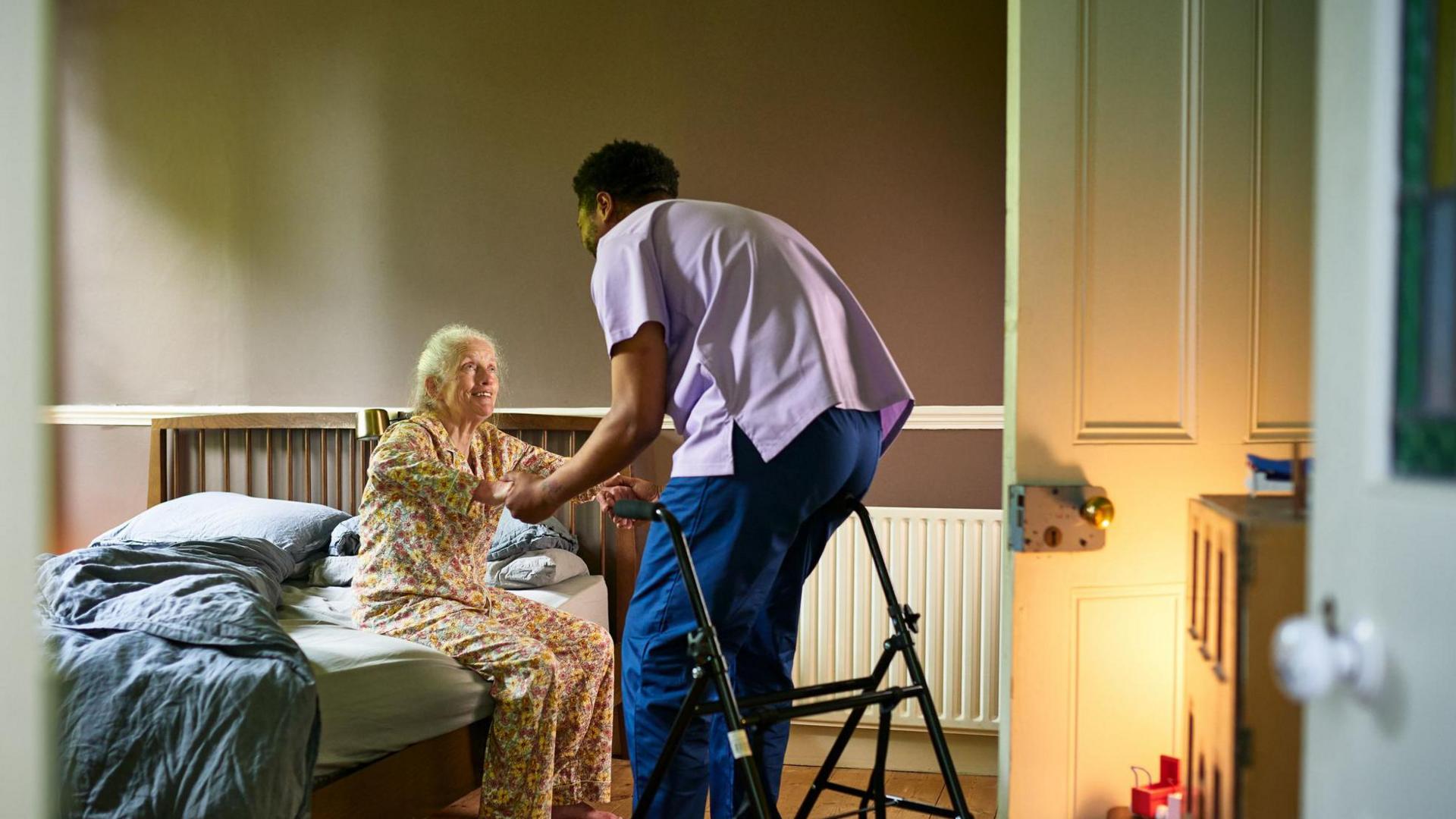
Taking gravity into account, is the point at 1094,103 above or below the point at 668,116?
below

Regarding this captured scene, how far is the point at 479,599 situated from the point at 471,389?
48 cm

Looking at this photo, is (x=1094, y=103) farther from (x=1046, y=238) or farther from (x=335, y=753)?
(x=335, y=753)

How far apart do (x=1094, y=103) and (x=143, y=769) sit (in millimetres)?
1786

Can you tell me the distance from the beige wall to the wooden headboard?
0.15m

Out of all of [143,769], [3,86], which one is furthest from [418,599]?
[3,86]

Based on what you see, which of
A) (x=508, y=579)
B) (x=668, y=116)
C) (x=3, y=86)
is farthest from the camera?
(x=668, y=116)

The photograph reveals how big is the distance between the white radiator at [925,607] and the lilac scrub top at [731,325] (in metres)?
1.23

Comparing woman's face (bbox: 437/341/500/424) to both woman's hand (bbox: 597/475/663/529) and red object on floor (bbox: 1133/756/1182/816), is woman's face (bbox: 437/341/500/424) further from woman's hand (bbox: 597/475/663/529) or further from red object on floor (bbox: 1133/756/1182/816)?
red object on floor (bbox: 1133/756/1182/816)

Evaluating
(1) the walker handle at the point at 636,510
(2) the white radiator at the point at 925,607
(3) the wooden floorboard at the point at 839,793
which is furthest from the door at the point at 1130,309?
(2) the white radiator at the point at 925,607

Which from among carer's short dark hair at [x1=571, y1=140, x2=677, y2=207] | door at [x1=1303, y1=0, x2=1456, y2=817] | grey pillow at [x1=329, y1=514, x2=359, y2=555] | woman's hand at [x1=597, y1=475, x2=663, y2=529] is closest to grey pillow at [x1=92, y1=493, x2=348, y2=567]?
grey pillow at [x1=329, y1=514, x2=359, y2=555]

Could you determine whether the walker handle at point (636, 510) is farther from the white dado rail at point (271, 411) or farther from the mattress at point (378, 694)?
the white dado rail at point (271, 411)

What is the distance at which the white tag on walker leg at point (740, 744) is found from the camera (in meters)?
1.47

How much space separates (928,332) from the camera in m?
3.12

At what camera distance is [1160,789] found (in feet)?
5.11
